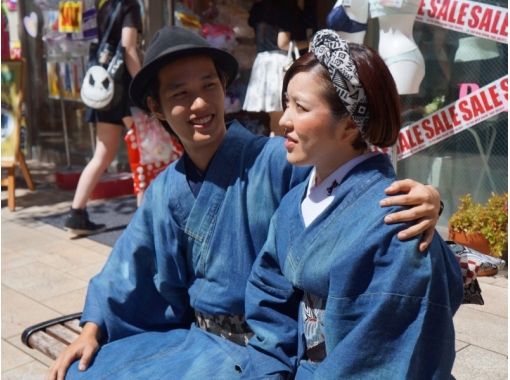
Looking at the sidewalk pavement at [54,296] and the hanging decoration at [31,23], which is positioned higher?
the hanging decoration at [31,23]

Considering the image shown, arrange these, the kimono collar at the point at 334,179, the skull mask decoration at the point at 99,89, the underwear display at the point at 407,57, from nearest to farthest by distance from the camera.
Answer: the kimono collar at the point at 334,179
the underwear display at the point at 407,57
the skull mask decoration at the point at 99,89

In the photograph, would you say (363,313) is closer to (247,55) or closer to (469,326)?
(469,326)

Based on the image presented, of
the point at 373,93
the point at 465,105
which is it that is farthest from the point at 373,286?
the point at 465,105

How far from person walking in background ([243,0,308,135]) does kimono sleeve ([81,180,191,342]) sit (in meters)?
3.03

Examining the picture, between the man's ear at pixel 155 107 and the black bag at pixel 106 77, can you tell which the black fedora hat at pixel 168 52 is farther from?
the black bag at pixel 106 77

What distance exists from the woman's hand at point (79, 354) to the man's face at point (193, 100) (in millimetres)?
662

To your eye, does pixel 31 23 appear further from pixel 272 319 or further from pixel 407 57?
pixel 272 319

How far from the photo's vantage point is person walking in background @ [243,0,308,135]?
197 inches

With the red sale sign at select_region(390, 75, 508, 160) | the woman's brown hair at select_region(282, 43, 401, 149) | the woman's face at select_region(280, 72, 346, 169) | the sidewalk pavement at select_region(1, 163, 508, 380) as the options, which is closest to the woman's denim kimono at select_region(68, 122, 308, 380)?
the woman's face at select_region(280, 72, 346, 169)

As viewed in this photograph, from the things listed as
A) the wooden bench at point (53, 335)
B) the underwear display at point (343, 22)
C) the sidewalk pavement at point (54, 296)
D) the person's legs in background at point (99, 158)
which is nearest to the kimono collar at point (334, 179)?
the wooden bench at point (53, 335)

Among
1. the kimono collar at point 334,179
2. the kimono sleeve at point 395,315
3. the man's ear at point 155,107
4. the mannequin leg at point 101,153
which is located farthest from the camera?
the mannequin leg at point 101,153

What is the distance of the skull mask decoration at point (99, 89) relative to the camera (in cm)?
455

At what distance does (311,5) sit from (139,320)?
4197 millimetres

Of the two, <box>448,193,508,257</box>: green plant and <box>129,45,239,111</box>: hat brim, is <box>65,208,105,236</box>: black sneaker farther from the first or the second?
<box>129,45,239,111</box>: hat brim
